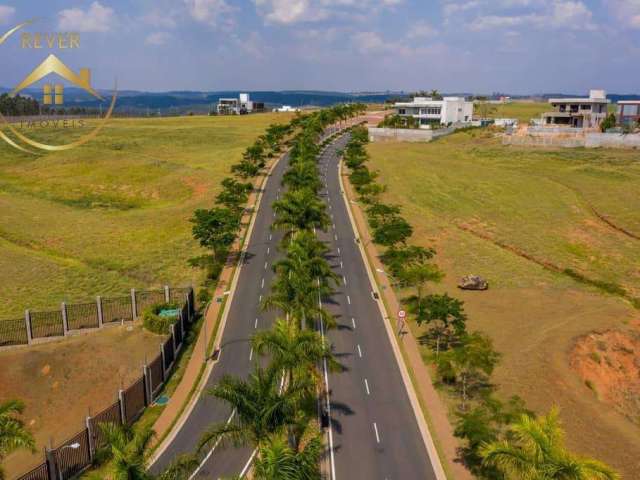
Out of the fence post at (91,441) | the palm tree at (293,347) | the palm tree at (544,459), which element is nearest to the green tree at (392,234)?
the palm tree at (293,347)

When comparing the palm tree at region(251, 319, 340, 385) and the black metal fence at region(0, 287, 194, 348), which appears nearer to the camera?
the palm tree at region(251, 319, 340, 385)

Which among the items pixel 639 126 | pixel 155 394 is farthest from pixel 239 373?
pixel 639 126

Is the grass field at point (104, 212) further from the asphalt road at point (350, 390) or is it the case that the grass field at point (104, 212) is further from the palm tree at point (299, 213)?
the palm tree at point (299, 213)

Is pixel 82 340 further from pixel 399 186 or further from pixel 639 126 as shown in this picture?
pixel 639 126

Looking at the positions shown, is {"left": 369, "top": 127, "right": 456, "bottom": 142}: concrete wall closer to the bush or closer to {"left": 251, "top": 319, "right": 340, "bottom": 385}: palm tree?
the bush

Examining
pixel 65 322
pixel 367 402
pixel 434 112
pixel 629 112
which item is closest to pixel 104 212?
pixel 65 322

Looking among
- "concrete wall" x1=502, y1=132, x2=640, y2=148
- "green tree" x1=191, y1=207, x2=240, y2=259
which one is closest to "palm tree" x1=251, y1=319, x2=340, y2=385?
"green tree" x1=191, y1=207, x2=240, y2=259

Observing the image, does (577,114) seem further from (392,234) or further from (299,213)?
(299,213)
